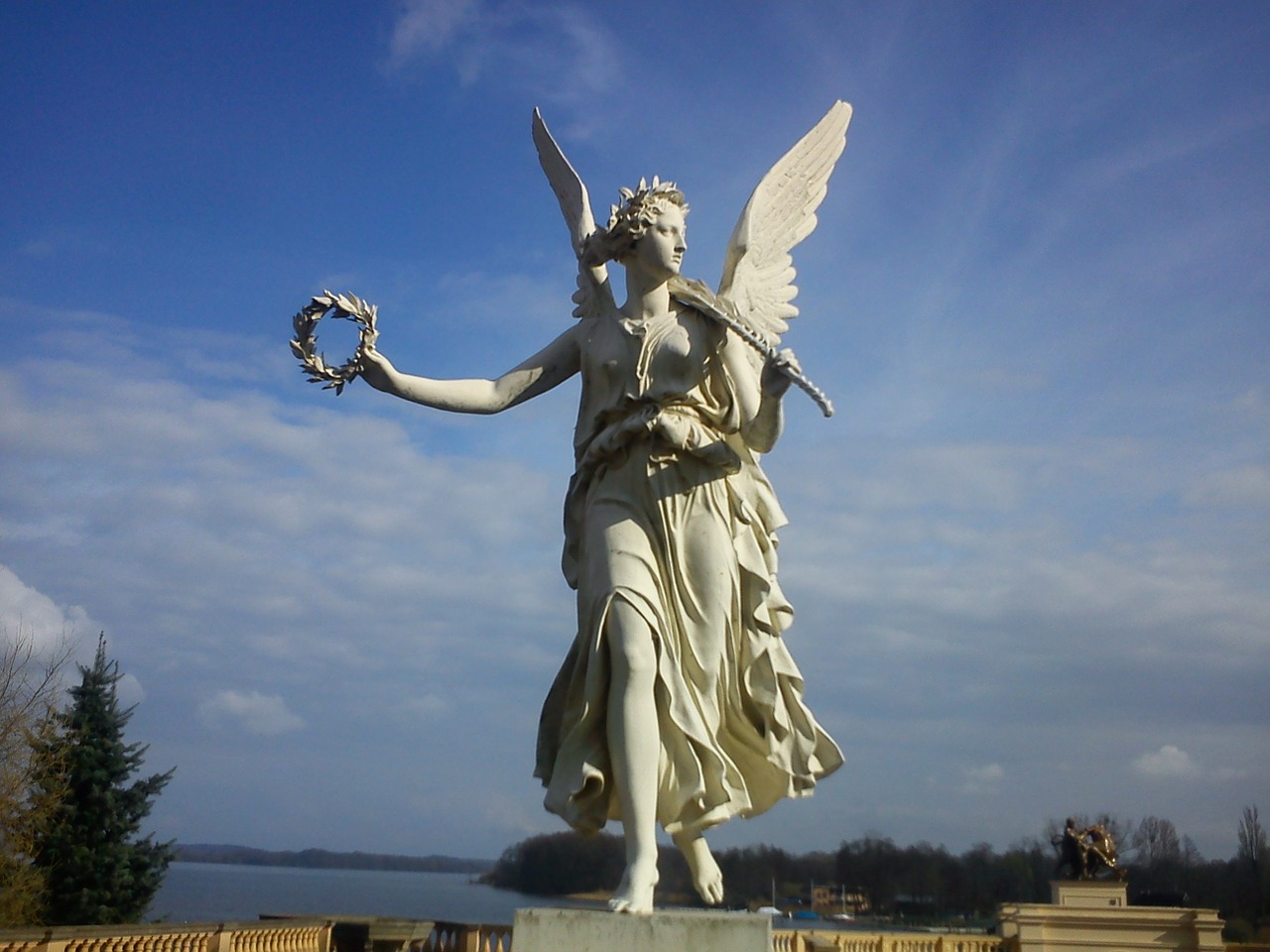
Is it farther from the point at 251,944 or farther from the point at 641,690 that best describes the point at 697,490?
the point at 251,944

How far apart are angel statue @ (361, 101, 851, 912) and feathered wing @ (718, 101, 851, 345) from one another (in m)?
0.47

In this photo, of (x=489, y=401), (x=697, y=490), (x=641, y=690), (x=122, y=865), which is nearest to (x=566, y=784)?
(x=641, y=690)

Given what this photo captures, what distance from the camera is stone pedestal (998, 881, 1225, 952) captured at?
17.8 m

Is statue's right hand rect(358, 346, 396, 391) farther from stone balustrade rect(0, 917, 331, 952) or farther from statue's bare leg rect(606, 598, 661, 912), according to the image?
stone balustrade rect(0, 917, 331, 952)

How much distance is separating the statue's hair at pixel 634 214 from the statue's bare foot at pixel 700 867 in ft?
8.36

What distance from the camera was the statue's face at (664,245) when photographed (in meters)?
4.69

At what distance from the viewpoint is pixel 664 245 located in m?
4.70

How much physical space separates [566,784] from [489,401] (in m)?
1.73

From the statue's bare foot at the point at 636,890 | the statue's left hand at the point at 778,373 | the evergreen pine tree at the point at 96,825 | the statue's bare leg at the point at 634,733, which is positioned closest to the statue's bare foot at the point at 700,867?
the statue's bare leg at the point at 634,733

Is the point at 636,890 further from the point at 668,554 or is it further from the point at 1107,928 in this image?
the point at 1107,928

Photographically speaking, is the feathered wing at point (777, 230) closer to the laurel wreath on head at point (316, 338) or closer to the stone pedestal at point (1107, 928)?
the laurel wreath on head at point (316, 338)

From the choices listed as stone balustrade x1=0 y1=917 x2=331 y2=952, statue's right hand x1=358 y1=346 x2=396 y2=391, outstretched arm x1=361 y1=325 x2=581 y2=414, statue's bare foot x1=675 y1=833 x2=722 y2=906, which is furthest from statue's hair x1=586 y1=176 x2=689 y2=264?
stone balustrade x1=0 y1=917 x2=331 y2=952

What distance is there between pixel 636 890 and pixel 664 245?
2.62 meters

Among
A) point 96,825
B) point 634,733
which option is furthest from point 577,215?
point 96,825
